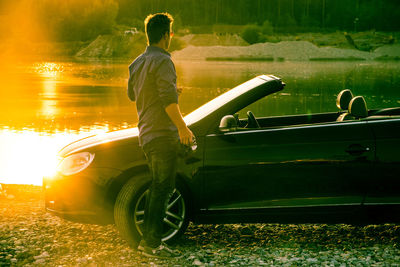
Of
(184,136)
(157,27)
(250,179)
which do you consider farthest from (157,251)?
(157,27)

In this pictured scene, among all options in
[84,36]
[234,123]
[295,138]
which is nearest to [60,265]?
[234,123]

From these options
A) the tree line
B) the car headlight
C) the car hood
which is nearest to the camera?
the car headlight

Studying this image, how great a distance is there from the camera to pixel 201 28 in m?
184

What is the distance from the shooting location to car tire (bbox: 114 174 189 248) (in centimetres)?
430

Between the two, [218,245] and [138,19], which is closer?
[218,245]

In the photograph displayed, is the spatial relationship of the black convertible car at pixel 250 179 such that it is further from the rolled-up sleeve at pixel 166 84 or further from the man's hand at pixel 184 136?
the rolled-up sleeve at pixel 166 84

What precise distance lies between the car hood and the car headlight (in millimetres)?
71

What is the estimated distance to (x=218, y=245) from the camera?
4652 mm

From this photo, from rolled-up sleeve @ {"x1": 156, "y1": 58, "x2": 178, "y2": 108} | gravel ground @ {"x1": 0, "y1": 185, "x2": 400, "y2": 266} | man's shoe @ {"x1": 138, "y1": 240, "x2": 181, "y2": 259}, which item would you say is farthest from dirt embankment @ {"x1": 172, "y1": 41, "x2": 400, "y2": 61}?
rolled-up sleeve @ {"x1": 156, "y1": 58, "x2": 178, "y2": 108}

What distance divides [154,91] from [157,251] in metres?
1.24

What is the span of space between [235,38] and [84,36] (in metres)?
54.5

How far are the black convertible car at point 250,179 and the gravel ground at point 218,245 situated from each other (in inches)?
10.2

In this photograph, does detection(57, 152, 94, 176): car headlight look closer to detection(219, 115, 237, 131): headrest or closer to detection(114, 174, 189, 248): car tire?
detection(114, 174, 189, 248): car tire

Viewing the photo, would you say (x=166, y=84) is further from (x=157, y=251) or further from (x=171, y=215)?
(x=157, y=251)
